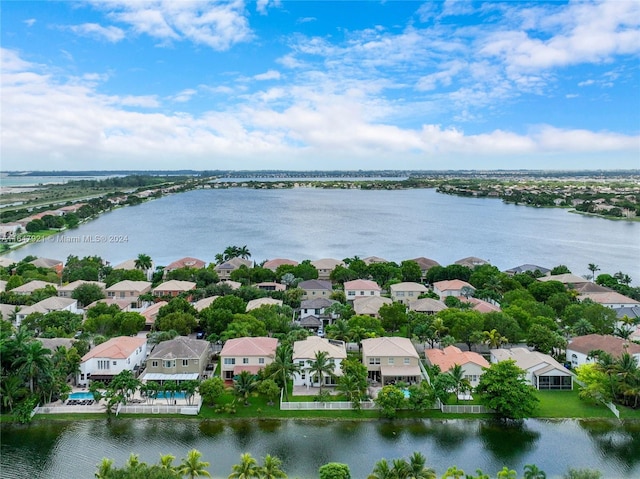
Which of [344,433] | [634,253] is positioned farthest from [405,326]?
[634,253]

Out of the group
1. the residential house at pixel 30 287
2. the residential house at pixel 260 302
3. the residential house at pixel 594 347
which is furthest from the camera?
the residential house at pixel 30 287

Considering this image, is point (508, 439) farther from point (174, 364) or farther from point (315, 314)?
point (315, 314)

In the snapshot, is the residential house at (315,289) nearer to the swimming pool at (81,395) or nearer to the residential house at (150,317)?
the residential house at (150,317)

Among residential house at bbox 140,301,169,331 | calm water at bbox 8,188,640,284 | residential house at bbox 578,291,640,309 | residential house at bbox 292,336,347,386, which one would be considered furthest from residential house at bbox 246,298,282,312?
calm water at bbox 8,188,640,284

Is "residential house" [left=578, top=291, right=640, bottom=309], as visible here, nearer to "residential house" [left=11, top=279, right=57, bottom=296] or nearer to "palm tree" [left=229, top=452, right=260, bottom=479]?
"palm tree" [left=229, top=452, right=260, bottom=479]

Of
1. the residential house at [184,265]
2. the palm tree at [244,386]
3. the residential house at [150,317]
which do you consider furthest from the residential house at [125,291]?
the palm tree at [244,386]
